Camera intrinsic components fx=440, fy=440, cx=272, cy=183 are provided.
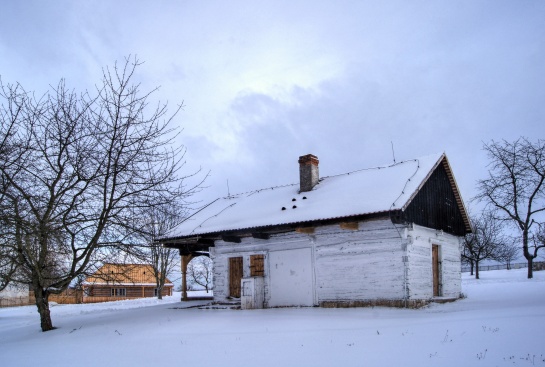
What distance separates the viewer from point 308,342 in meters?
8.46

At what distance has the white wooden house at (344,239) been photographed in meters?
14.5

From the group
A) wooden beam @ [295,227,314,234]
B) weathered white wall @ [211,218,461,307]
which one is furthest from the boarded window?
wooden beam @ [295,227,314,234]

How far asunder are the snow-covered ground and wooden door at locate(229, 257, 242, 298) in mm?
5165

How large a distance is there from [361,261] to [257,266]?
4567mm

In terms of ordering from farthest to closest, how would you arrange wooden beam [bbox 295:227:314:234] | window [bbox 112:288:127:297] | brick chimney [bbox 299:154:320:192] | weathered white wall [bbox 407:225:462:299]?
window [bbox 112:288:127:297]
brick chimney [bbox 299:154:320:192]
wooden beam [bbox 295:227:314:234]
weathered white wall [bbox 407:225:462:299]

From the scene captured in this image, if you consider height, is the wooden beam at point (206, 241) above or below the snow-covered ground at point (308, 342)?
above

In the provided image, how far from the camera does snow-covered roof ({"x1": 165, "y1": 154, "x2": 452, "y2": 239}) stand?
48.6 feet

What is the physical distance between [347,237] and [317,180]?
494cm

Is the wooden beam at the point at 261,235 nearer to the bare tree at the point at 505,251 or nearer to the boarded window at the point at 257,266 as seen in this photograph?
the boarded window at the point at 257,266

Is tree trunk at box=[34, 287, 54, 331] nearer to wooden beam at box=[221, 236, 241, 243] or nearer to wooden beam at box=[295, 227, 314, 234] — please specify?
wooden beam at box=[221, 236, 241, 243]

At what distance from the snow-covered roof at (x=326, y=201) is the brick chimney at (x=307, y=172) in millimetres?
325

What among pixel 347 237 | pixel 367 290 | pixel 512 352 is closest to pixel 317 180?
pixel 347 237

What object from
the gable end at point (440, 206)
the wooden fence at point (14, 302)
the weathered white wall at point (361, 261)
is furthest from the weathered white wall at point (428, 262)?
the wooden fence at point (14, 302)

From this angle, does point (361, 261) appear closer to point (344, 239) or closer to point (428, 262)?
point (344, 239)
